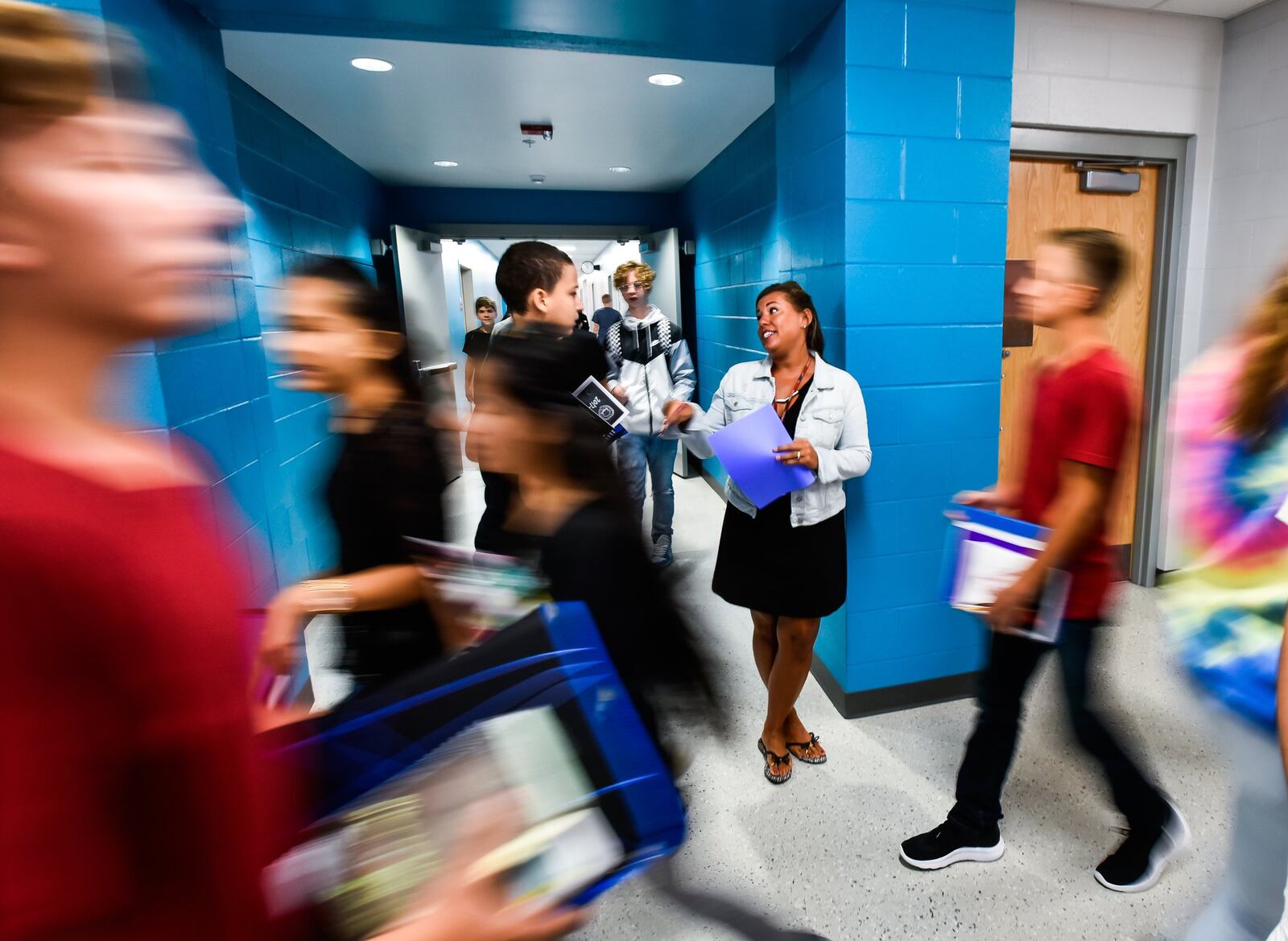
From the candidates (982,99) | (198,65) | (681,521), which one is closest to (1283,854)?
(982,99)

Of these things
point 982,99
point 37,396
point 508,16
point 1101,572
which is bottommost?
point 1101,572

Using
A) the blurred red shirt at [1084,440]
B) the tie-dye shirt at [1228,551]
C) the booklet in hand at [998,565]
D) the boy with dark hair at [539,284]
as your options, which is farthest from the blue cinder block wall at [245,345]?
the blurred red shirt at [1084,440]

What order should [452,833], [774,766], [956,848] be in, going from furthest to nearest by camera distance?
[774,766] → [956,848] → [452,833]

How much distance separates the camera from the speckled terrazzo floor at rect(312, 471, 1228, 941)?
62.9 inches

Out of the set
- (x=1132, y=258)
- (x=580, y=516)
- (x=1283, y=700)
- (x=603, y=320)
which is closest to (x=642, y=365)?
(x=603, y=320)

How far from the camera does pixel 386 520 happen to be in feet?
4.41

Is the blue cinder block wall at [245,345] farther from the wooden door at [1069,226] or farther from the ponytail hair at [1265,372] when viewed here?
the wooden door at [1069,226]

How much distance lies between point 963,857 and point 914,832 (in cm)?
14

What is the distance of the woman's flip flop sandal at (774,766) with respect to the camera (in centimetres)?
210

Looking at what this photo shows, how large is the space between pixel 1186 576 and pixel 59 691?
1346 mm

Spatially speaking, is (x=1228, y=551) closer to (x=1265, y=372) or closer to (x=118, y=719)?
(x=1265, y=372)

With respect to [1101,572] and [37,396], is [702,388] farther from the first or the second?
[37,396]

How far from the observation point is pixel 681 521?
188 inches

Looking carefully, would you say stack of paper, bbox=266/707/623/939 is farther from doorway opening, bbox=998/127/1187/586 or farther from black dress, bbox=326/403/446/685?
doorway opening, bbox=998/127/1187/586
